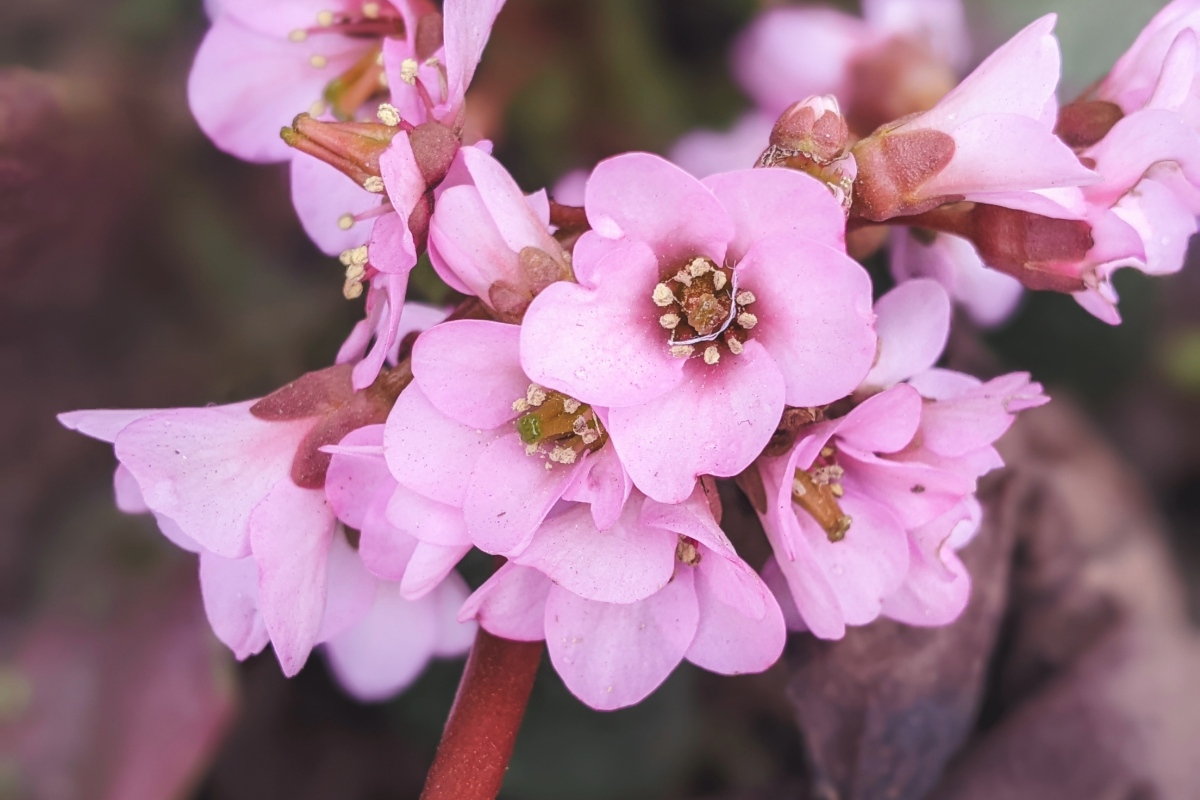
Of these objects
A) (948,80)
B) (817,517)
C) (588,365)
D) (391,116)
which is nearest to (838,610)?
(817,517)

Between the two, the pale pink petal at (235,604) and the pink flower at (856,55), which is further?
the pink flower at (856,55)

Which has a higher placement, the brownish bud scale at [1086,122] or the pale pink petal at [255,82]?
the pale pink petal at [255,82]

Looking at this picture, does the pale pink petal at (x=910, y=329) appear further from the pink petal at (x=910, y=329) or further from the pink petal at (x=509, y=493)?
the pink petal at (x=509, y=493)

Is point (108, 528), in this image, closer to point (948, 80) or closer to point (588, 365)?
point (588, 365)

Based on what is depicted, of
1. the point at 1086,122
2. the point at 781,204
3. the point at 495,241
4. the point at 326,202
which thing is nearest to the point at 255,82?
the point at 326,202

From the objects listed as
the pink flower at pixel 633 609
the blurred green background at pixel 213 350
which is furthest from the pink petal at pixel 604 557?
the blurred green background at pixel 213 350

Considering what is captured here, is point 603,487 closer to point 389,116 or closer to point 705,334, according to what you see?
point 705,334

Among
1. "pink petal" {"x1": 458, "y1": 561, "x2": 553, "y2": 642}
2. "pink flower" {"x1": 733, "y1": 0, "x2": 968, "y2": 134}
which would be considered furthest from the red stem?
"pink flower" {"x1": 733, "y1": 0, "x2": 968, "y2": 134}
